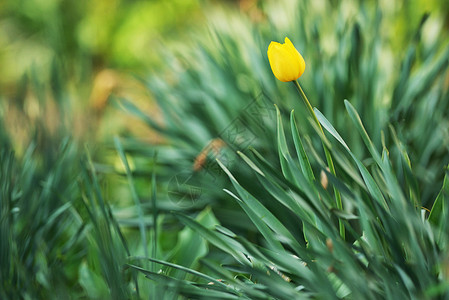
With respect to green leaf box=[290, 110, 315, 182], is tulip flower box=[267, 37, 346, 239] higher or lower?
higher

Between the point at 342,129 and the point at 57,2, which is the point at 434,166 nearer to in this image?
the point at 342,129

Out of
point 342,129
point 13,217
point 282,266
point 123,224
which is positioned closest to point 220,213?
point 123,224

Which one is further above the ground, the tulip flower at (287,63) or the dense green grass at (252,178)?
the tulip flower at (287,63)

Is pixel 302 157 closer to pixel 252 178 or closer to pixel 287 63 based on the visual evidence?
pixel 287 63

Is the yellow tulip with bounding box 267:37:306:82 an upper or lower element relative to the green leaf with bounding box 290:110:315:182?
upper
